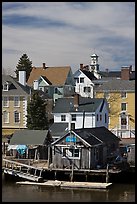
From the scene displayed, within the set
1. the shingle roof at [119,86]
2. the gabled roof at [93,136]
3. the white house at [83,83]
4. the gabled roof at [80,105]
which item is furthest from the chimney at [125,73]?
the gabled roof at [93,136]

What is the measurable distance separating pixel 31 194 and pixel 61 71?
38665mm

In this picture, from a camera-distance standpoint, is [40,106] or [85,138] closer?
[85,138]

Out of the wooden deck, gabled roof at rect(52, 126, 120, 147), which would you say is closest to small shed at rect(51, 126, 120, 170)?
gabled roof at rect(52, 126, 120, 147)

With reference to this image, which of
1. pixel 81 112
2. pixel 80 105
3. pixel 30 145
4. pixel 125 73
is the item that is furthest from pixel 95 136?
pixel 125 73

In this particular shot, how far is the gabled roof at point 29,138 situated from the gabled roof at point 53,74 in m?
25.1

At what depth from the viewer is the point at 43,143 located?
31.3 m

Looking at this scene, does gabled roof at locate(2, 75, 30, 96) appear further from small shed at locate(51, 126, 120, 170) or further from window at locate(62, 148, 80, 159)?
window at locate(62, 148, 80, 159)

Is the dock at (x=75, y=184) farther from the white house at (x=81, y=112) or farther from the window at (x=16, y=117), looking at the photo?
the window at (x=16, y=117)

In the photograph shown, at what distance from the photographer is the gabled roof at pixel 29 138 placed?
104ft

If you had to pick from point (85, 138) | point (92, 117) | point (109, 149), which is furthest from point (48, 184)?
point (92, 117)

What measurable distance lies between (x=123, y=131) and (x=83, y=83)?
1677 centimetres

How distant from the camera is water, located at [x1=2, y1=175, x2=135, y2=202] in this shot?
21.3m

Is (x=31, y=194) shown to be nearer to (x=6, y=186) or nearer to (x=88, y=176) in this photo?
(x=6, y=186)

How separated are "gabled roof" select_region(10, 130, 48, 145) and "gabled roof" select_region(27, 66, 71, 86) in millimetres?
25098
